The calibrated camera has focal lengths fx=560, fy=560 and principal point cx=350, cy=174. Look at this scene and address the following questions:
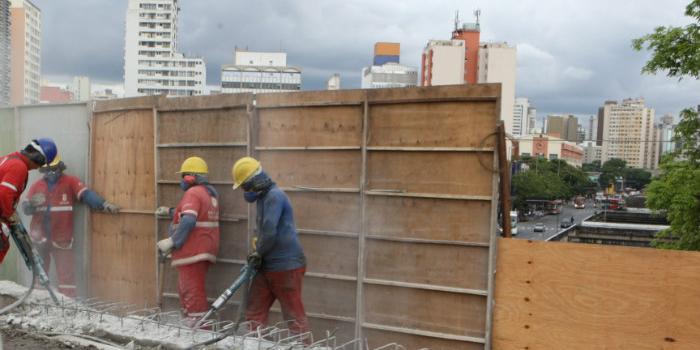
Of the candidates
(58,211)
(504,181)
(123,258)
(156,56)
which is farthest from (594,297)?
(156,56)

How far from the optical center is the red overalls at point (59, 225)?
697 cm

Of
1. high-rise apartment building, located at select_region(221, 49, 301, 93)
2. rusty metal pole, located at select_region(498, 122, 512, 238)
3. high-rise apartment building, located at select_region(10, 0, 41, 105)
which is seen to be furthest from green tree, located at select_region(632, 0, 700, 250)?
high-rise apartment building, located at select_region(221, 49, 301, 93)

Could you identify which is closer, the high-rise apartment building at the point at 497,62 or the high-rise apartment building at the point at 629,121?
the high-rise apartment building at the point at 497,62

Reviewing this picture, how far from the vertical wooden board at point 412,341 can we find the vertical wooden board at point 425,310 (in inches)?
3.1

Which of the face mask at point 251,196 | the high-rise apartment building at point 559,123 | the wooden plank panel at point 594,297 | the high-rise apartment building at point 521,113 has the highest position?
the high-rise apartment building at point 521,113

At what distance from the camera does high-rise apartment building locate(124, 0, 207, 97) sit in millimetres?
130000

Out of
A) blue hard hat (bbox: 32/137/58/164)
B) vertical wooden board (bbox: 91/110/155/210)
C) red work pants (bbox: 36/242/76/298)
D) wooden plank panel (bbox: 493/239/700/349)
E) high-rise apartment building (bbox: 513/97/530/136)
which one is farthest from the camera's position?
high-rise apartment building (bbox: 513/97/530/136)

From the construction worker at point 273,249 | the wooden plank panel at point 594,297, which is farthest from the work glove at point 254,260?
the wooden plank panel at point 594,297

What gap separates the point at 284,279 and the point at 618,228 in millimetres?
51090

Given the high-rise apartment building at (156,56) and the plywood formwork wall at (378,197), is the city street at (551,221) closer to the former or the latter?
the plywood formwork wall at (378,197)

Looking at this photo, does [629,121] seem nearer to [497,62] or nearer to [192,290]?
[497,62]

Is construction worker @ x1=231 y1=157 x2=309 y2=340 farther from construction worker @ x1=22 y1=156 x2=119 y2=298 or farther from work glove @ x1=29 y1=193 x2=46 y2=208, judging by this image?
work glove @ x1=29 y1=193 x2=46 y2=208

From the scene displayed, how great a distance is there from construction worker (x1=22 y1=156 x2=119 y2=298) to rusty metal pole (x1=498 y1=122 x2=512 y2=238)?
463cm

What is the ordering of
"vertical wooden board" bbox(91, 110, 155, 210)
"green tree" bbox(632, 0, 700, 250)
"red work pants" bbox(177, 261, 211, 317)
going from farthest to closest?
1. "green tree" bbox(632, 0, 700, 250)
2. "vertical wooden board" bbox(91, 110, 155, 210)
3. "red work pants" bbox(177, 261, 211, 317)
